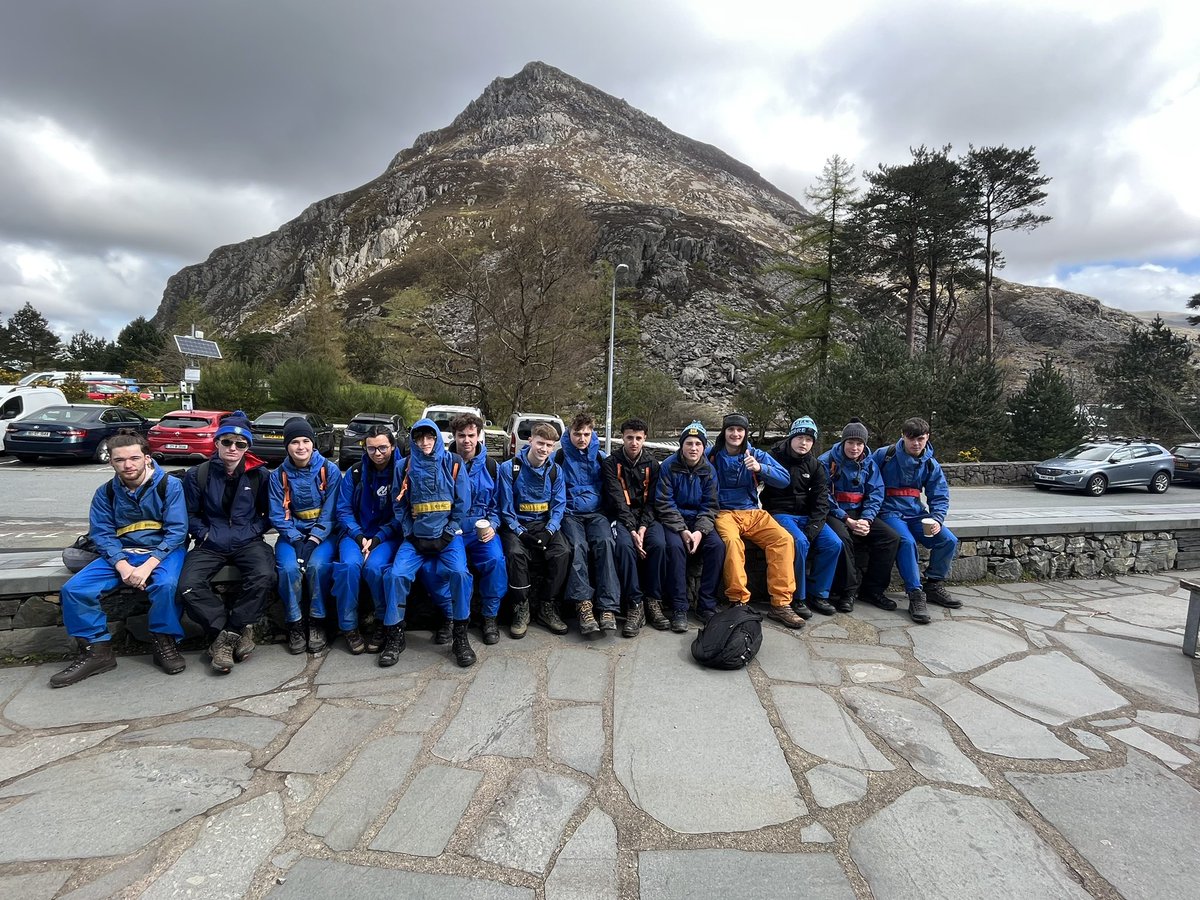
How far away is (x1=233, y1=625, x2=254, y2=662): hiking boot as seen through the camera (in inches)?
138

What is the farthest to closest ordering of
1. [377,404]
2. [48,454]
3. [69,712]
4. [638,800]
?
[377,404] < [48,454] < [69,712] < [638,800]

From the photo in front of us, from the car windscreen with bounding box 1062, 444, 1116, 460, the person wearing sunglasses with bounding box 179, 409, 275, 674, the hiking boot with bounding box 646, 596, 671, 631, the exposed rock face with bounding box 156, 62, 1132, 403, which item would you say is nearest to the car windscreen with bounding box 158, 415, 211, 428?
the exposed rock face with bounding box 156, 62, 1132, 403

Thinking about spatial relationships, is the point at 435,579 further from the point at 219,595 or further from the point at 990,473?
the point at 990,473

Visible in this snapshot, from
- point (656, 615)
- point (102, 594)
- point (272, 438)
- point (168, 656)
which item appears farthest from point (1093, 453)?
point (272, 438)

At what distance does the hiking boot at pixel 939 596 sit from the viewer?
481 centimetres

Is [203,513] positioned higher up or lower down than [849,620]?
higher up

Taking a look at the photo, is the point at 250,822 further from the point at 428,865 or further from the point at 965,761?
the point at 965,761

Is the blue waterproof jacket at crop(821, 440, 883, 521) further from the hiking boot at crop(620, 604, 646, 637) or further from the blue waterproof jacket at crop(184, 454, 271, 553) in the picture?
the blue waterproof jacket at crop(184, 454, 271, 553)

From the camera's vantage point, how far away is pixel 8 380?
89.0ft

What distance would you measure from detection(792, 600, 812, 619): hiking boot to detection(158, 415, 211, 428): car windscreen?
15.8 metres

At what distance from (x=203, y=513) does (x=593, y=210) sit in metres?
86.9

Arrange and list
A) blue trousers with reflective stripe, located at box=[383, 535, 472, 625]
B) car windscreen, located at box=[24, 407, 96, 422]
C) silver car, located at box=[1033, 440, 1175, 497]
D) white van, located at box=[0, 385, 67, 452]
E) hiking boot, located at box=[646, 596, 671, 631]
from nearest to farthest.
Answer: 1. blue trousers with reflective stripe, located at box=[383, 535, 472, 625]
2. hiking boot, located at box=[646, 596, 671, 631]
3. car windscreen, located at box=[24, 407, 96, 422]
4. white van, located at box=[0, 385, 67, 452]
5. silver car, located at box=[1033, 440, 1175, 497]

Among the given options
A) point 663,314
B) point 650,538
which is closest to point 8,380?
point 650,538

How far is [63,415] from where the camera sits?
13.9 m
